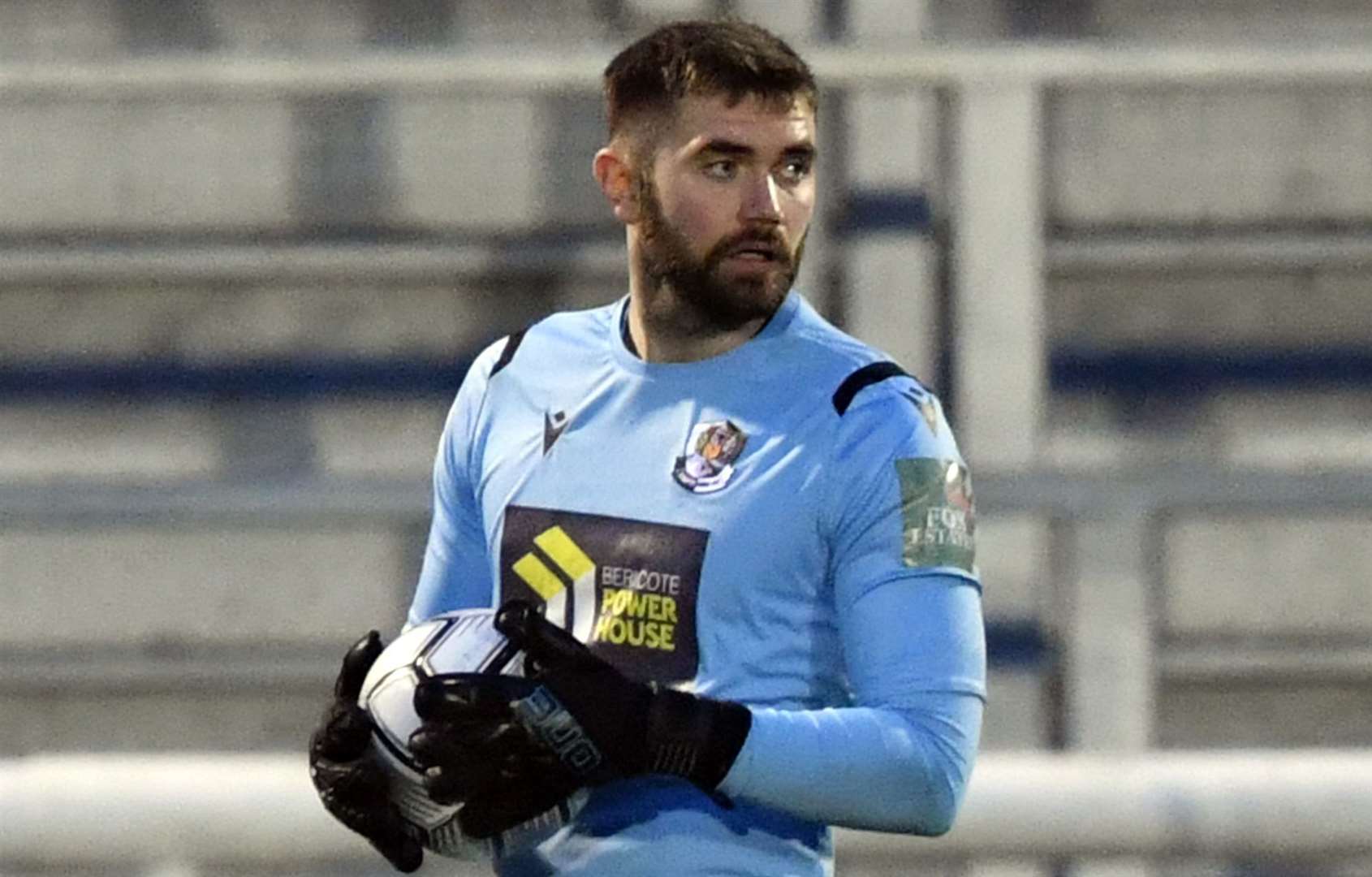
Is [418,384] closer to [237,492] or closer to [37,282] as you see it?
[237,492]

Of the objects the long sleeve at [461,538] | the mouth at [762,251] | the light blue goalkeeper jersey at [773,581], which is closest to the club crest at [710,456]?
the light blue goalkeeper jersey at [773,581]

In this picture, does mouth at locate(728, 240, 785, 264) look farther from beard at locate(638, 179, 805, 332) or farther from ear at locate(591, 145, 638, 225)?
ear at locate(591, 145, 638, 225)

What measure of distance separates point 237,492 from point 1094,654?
5.95 feet

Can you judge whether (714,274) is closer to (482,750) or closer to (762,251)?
(762,251)

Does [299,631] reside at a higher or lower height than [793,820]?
lower

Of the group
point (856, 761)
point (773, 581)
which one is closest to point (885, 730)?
point (856, 761)

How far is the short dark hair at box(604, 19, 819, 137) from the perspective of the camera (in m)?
2.08

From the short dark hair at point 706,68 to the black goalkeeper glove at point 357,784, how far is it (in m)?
0.54

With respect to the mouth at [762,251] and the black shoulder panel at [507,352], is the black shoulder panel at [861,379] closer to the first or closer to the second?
the mouth at [762,251]

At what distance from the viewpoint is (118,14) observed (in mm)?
5449

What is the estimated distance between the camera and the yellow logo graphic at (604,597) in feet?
6.67

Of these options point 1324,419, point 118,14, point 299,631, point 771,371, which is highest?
point 118,14

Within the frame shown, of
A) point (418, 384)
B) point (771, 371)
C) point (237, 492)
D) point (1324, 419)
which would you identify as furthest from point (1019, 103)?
point (771, 371)

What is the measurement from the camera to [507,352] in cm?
231
